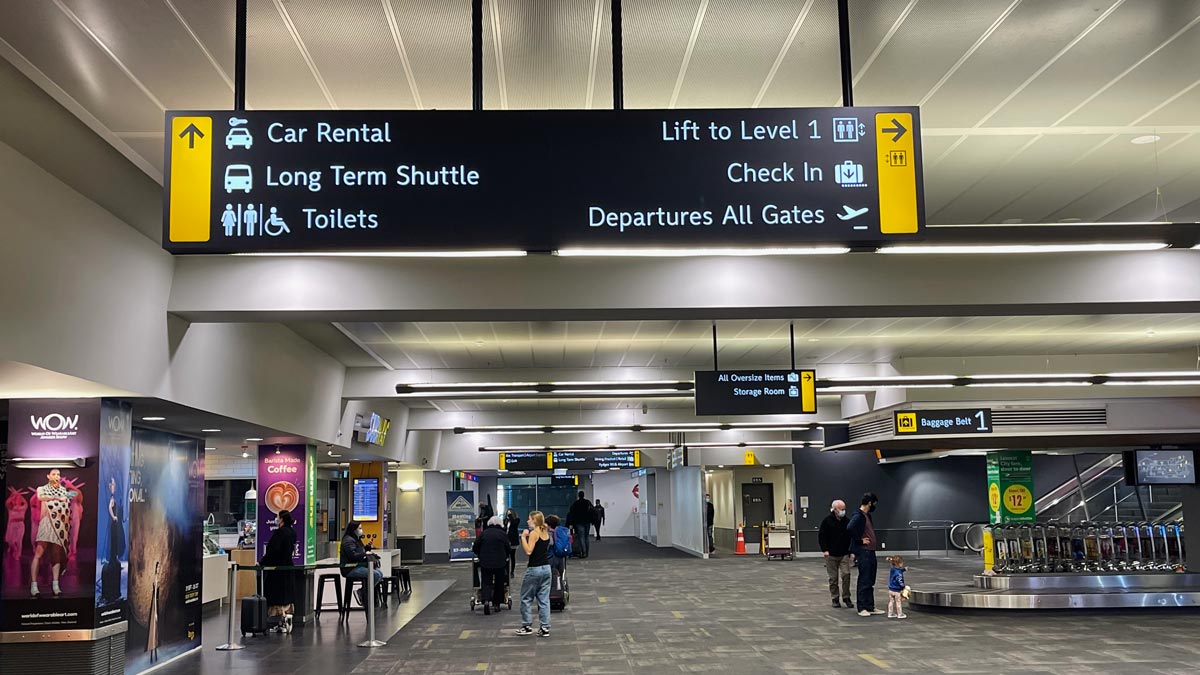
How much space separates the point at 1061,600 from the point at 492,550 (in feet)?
25.4

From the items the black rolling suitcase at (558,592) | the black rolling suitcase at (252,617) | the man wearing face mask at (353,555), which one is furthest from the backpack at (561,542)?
the black rolling suitcase at (252,617)

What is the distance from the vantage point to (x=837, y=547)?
47.8 feet

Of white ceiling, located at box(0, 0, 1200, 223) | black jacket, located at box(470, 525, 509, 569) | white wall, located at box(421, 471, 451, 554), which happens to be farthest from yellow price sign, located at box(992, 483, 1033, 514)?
white wall, located at box(421, 471, 451, 554)

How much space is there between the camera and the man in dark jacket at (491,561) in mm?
14539

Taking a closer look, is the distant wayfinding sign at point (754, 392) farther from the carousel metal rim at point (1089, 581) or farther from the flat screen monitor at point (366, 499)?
the flat screen monitor at point (366, 499)

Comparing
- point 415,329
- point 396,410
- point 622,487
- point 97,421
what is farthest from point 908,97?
point 622,487

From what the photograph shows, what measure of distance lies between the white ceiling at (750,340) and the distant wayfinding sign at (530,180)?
7845 mm

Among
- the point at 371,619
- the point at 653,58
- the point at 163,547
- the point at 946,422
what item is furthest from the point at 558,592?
the point at 653,58

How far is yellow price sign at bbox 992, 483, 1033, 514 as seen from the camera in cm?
2081

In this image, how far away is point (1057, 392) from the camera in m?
18.1

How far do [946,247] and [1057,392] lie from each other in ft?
43.6

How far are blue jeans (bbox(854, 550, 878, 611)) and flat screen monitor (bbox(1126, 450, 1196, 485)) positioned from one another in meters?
7.65

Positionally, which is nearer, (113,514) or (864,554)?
(113,514)

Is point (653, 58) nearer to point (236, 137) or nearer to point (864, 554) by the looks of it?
point (236, 137)
